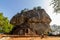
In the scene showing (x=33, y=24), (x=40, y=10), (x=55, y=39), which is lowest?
(x=55, y=39)

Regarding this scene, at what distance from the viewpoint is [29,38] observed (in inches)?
485

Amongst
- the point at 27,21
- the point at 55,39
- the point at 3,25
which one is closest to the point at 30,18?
the point at 27,21

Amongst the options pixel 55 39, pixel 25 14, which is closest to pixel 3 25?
pixel 25 14

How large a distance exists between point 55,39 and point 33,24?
1289 cm

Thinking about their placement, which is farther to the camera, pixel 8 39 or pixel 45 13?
pixel 45 13

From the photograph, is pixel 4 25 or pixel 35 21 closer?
pixel 35 21

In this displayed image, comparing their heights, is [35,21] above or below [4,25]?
below

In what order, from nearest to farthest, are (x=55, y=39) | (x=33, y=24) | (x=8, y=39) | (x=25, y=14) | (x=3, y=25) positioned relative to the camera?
1. (x=8, y=39)
2. (x=55, y=39)
3. (x=33, y=24)
4. (x=25, y=14)
5. (x=3, y=25)

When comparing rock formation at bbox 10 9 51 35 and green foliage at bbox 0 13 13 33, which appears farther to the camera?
green foliage at bbox 0 13 13 33

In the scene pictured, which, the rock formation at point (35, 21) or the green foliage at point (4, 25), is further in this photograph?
the green foliage at point (4, 25)

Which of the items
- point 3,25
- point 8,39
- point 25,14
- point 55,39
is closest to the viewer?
point 8,39

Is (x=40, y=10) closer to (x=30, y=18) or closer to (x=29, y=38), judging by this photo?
(x=30, y=18)

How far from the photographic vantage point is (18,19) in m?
27.2

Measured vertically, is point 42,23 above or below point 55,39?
above
